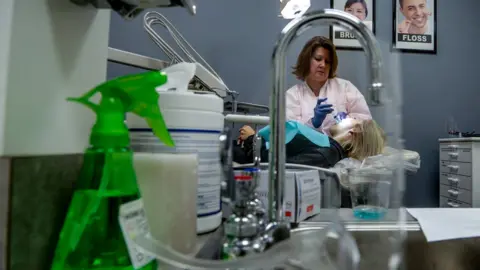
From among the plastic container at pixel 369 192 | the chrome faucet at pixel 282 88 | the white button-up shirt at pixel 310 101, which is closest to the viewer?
the chrome faucet at pixel 282 88

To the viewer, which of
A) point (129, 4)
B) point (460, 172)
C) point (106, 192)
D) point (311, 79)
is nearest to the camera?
point (106, 192)

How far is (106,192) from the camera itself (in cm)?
27

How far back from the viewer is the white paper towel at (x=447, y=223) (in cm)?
59

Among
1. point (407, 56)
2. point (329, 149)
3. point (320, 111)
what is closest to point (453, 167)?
point (407, 56)

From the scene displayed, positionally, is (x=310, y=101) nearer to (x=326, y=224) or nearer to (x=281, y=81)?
(x=326, y=224)

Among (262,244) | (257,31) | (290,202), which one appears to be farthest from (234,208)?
(257,31)

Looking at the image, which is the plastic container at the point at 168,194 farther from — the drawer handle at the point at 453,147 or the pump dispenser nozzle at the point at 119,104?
the drawer handle at the point at 453,147

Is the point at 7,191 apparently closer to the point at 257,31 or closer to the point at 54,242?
the point at 54,242

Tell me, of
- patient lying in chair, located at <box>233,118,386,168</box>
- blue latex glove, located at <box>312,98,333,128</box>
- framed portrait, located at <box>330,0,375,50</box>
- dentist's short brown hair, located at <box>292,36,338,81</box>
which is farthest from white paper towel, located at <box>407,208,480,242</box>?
framed portrait, located at <box>330,0,375,50</box>

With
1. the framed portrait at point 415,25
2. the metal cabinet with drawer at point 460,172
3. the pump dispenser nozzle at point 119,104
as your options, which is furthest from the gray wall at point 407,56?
the pump dispenser nozzle at point 119,104

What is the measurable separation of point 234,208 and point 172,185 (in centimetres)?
7

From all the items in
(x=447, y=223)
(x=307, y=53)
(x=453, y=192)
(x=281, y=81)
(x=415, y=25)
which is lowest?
(x=453, y=192)

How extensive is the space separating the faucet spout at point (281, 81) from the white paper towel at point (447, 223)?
0.34 metres

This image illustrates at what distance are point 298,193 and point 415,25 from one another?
7.68 feet
